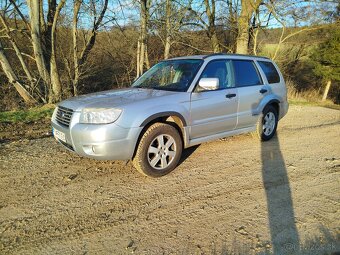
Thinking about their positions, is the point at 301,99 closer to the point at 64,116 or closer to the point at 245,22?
the point at 245,22

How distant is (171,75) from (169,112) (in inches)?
43.5

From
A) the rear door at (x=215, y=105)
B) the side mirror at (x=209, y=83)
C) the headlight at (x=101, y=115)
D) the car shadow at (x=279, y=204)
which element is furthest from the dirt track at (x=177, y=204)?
the side mirror at (x=209, y=83)

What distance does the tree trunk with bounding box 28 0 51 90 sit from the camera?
34.4 feet

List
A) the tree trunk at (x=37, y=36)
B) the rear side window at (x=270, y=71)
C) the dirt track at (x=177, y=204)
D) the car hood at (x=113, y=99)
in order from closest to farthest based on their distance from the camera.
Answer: the dirt track at (x=177, y=204) → the car hood at (x=113, y=99) → the rear side window at (x=270, y=71) → the tree trunk at (x=37, y=36)

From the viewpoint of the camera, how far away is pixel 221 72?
15.9 feet

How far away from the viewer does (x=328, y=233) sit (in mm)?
2773

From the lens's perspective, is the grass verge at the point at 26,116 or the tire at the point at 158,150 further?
the grass verge at the point at 26,116

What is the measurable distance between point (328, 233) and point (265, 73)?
3715 millimetres

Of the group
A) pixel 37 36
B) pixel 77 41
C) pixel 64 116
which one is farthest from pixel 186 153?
pixel 77 41

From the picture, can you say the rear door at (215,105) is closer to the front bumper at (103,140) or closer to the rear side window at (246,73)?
the rear side window at (246,73)

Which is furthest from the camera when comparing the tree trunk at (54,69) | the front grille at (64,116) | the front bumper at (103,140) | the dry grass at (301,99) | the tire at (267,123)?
the dry grass at (301,99)

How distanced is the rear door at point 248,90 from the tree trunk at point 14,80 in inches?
329

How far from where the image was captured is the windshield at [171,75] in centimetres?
445

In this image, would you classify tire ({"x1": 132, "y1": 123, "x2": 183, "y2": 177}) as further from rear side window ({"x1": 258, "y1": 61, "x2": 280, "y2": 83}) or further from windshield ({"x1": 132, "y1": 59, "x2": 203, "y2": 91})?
rear side window ({"x1": 258, "y1": 61, "x2": 280, "y2": 83})
